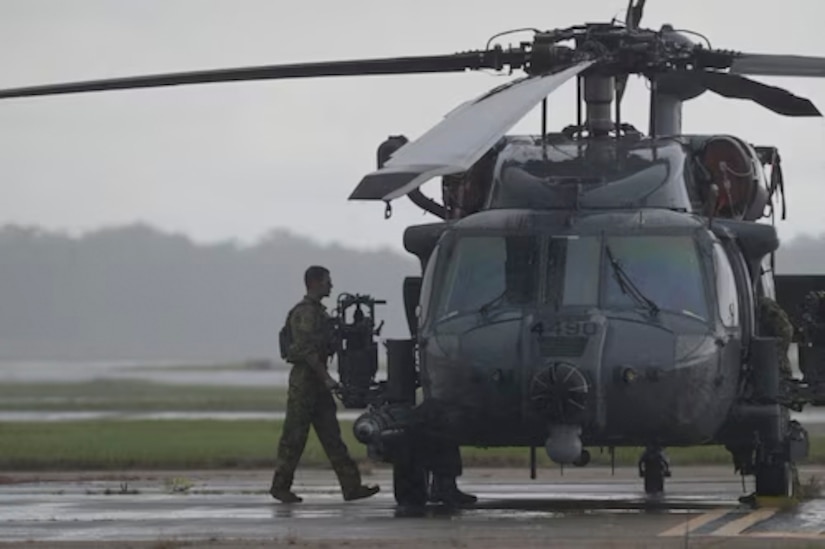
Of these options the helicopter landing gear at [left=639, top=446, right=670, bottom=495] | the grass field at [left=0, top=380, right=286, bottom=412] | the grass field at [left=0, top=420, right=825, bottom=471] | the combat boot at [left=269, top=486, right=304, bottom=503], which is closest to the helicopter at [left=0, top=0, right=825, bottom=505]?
the combat boot at [left=269, top=486, right=304, bottom=503]

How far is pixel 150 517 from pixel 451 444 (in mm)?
2120

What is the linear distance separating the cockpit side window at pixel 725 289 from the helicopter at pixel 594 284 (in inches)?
0.8

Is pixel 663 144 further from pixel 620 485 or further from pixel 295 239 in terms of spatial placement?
pixel 295 239

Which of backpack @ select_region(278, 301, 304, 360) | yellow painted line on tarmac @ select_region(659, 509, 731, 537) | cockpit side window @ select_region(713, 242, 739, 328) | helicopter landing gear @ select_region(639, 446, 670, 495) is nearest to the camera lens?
yellow painted line on tarmac @ select_region(659, 509, 731, 537)

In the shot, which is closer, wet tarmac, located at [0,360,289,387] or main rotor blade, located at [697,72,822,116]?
main rotor blade, located at [697,72,822,116]

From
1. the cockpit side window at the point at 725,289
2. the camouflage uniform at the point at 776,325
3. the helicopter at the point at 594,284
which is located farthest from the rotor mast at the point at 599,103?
the camouflage uniform at the point at 776,325

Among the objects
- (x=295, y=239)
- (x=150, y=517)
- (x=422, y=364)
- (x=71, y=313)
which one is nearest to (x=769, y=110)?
(x=422, y=364)

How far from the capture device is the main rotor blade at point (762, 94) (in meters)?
17.2

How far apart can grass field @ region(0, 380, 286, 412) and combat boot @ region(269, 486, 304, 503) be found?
23097 millimetres

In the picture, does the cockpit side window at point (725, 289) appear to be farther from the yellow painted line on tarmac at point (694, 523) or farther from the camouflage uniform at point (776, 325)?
the yellow painted line on tarmac at point (694, 523)

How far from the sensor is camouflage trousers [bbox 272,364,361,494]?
60.2 ft

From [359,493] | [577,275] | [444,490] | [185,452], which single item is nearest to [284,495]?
[359,493]

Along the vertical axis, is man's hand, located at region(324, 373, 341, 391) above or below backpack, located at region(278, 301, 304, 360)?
below

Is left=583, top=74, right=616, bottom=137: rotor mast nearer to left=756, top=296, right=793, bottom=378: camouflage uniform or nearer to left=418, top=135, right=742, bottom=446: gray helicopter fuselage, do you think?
left=418, top=135, right=742, bottom=446: gray helicopter fuselage
